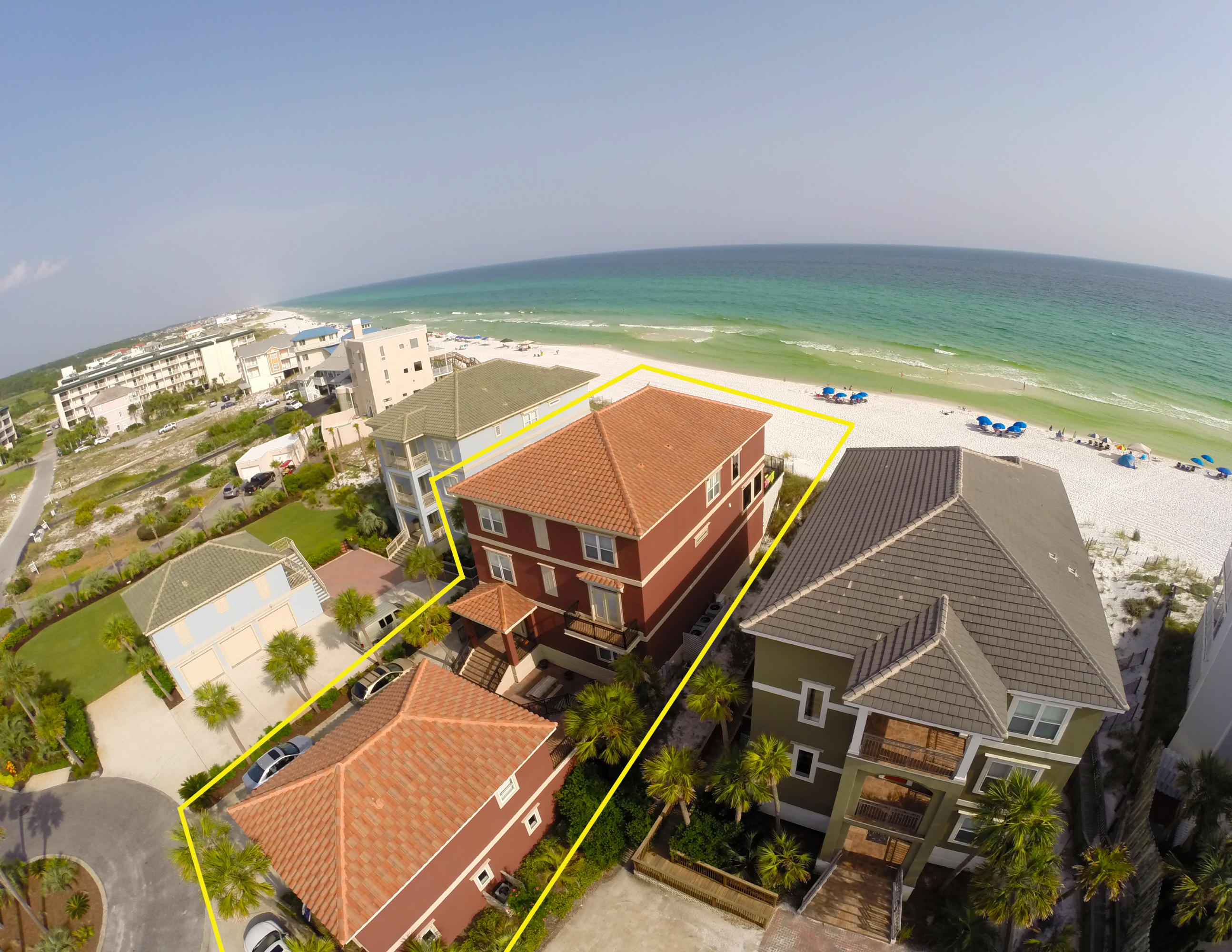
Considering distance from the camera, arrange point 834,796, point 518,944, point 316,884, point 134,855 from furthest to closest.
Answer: point 134,855, point 834,796, point 518,944, point 316,884

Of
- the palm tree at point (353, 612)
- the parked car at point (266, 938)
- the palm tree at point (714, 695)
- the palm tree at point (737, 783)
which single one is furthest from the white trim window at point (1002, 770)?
the palm tree at point (353, 612)

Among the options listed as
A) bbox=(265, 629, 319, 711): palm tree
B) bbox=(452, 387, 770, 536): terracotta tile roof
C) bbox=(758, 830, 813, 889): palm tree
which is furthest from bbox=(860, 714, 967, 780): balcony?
bbox=(265, 629, 319, 711): palm tree

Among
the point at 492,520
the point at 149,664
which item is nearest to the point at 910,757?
the point at 492,520

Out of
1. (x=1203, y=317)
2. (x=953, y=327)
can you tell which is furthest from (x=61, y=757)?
(x=1203, y=317)

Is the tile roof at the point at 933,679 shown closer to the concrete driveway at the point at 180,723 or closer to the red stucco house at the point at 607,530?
the red stucco house at the point at 607,530

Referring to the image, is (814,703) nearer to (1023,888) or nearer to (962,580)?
(962,580)

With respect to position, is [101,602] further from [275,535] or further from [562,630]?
[562,630]
